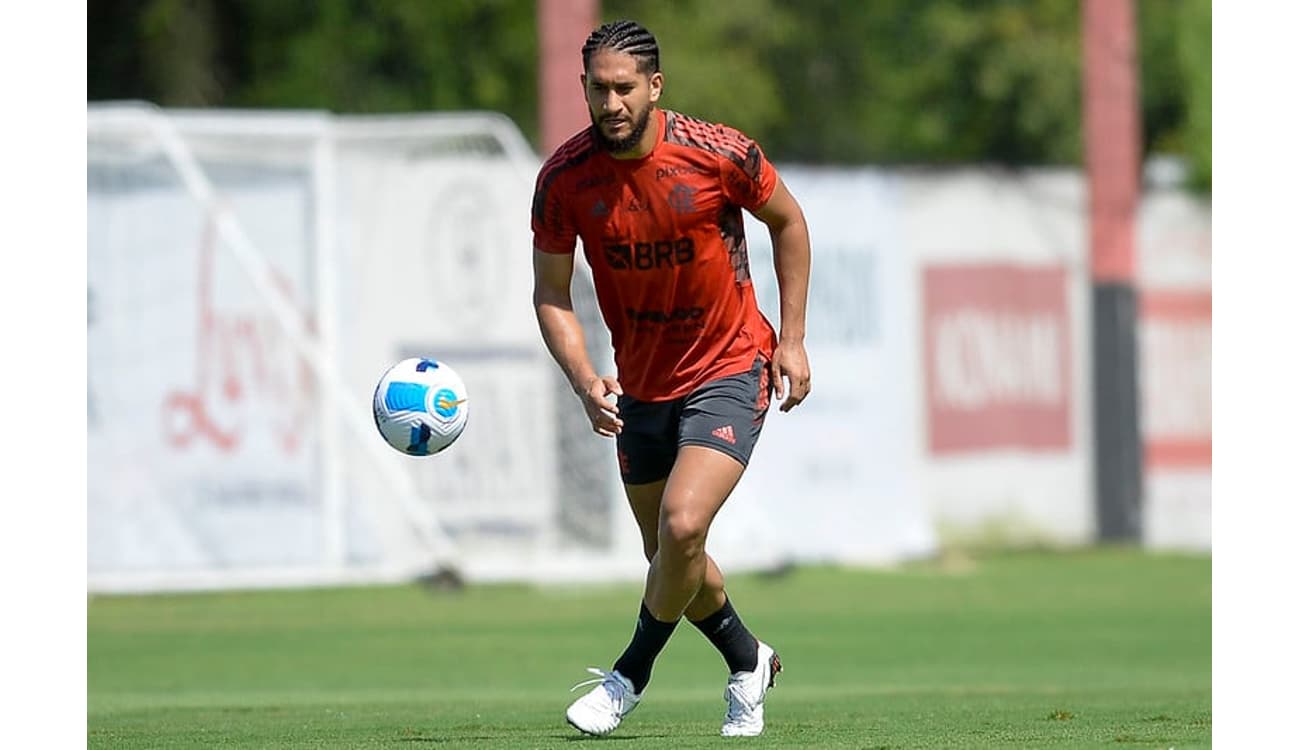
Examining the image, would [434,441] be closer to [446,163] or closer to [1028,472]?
[446,163]

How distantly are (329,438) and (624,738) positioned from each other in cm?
1232

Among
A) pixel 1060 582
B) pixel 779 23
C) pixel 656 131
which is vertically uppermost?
pixel 779 23

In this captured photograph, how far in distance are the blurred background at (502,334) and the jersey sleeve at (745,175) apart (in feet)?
38.9

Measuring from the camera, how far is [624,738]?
9.34 m

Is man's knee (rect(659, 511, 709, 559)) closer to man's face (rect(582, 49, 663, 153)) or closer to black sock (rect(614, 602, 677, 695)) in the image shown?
black sock (rect(614, 602, 677, 695))

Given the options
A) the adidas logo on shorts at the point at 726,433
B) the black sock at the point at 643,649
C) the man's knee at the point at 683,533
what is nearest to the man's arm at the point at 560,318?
the adidas logo on shorts at the point at 726,433

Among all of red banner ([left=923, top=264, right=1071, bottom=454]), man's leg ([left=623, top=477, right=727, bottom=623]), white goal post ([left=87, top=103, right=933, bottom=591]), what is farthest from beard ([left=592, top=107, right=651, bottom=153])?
red banner ([left=923, top=264, right=1071, bottom=454])

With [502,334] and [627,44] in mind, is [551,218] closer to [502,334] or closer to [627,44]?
[627,44]

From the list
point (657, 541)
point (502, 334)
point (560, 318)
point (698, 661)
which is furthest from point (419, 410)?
point (502, 334)

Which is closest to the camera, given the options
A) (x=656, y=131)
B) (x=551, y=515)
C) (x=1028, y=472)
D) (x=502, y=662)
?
(x=656, y=131)

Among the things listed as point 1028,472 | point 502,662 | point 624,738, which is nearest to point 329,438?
point 502,662

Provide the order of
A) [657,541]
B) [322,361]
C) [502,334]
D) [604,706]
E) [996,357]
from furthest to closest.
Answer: [996,357] < [502,334] < [322,361] < [657,541] < [604,706]

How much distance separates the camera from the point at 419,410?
962 centimetres

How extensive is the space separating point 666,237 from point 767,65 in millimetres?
33834
